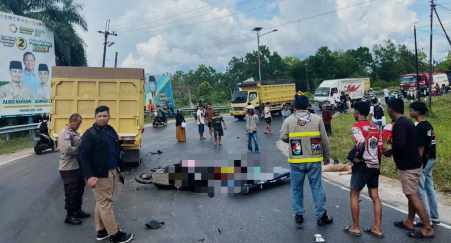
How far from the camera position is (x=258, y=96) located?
30734 mm

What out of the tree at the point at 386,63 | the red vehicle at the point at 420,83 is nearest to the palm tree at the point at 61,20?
the red vehicle at the point at 420,83

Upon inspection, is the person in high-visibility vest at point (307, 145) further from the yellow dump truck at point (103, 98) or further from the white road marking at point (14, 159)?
the white road marking at point (14, 159)

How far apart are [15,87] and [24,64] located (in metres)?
1.70

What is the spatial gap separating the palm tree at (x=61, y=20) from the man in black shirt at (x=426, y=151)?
2567 cm

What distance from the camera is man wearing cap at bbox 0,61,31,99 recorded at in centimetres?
2239

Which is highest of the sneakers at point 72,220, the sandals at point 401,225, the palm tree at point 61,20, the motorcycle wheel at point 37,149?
the palm tree at point 61,20

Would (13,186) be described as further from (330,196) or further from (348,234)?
(348,234)

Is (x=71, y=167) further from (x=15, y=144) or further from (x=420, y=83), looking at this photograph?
(x=420, y=83)

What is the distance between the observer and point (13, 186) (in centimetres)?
999

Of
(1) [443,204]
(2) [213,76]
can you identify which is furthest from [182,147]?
(2) [213,76]

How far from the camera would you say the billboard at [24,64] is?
22.5 meters

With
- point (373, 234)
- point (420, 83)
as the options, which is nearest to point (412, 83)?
point (420, 83)

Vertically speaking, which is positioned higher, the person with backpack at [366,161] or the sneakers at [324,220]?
the person with backpack at [366,161]

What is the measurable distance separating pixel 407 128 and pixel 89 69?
9.02 meters
